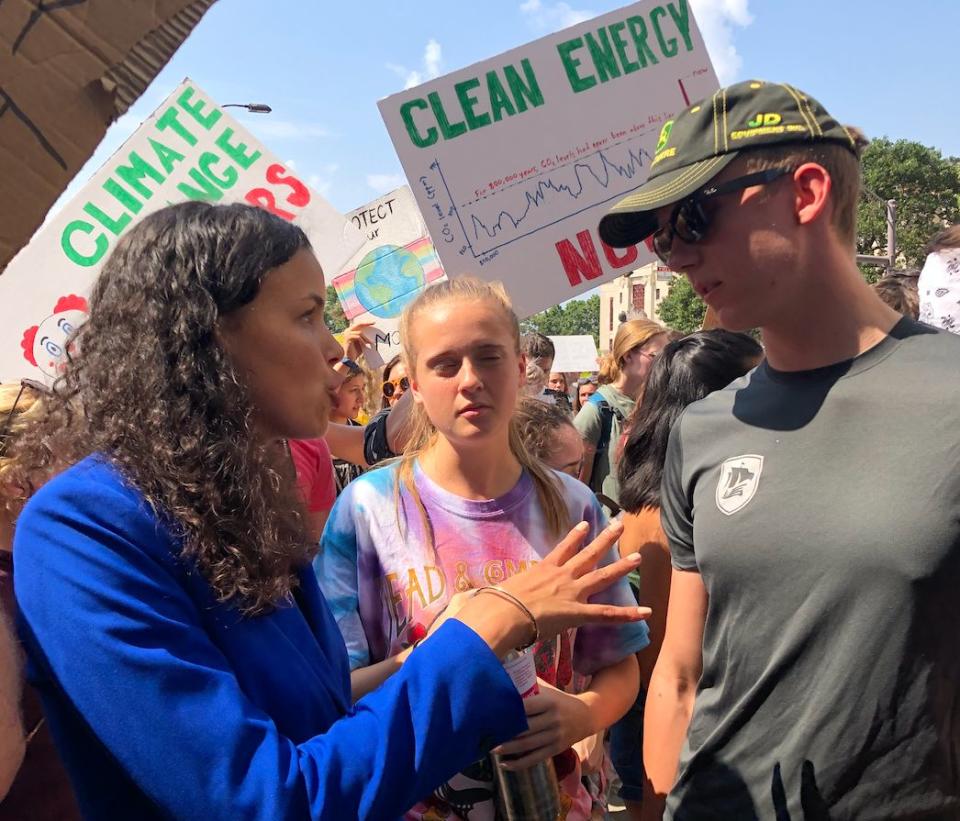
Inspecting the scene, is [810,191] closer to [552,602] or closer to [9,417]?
[552,602]

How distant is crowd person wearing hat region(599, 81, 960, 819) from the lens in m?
1.34

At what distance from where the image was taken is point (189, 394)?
1184mm

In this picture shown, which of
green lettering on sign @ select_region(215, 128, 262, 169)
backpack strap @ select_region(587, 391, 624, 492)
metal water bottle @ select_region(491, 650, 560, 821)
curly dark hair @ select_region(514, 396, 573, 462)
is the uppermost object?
green lettering on sign @ select_region(215, 128, 262, 169)

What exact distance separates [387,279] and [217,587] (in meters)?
4.19

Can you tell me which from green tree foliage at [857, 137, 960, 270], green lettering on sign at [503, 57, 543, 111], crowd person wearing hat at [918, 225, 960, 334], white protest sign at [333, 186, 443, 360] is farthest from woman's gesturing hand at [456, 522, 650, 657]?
green tree foliage at [857, 137, 960, 270]

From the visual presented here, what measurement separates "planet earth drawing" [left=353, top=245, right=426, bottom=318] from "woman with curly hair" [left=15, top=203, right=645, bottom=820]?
12.1 ft

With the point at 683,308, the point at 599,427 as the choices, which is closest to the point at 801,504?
the point at 599,427

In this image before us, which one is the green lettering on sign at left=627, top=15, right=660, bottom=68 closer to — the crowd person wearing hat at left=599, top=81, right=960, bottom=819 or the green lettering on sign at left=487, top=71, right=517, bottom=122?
the green lettering on sign at left=487, top=71, right=517, bottom=122

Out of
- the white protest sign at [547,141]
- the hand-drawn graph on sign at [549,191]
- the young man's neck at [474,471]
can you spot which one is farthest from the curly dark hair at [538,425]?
the hand-drawn graph on sign at [549,191]

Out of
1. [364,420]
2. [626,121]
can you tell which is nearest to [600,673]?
[626,121]

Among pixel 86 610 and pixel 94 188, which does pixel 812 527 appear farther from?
pixel 94 188

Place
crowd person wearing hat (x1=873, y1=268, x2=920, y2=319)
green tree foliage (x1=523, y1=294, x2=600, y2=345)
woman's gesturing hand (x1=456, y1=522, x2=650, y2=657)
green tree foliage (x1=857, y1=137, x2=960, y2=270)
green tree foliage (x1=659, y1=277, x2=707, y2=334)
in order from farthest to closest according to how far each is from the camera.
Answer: green tree foliage (x1=523, y1=294, x2=600, y2=345) < green tree foliage (x1=659, y1=277, x2=707, y2=334) < green tree foliage (x1=857, y1=137, x2=960, y2=270) < crowd person wearing hat (x1=873, y1=268, x2=920, y2=319) < woman's gesturing hand (x1=456, y1=522, x2=650, y2=657)

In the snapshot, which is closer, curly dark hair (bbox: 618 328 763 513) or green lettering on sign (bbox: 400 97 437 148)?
curly dark hair (bbox: 618 328 763 513)

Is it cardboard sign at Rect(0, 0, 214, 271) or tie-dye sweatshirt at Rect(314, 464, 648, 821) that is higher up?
cardboard sign at Rect(0, 0, 214, 271)
